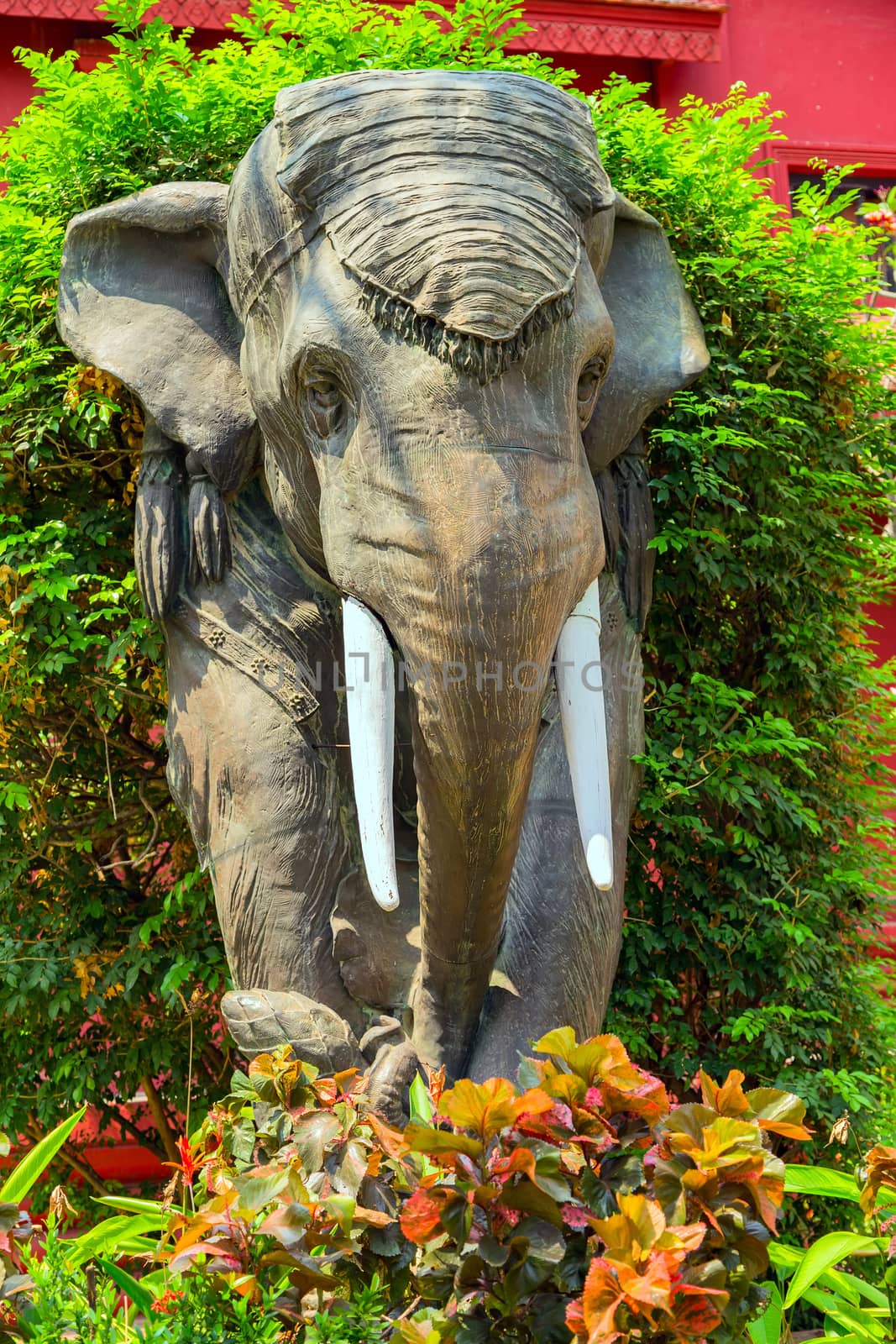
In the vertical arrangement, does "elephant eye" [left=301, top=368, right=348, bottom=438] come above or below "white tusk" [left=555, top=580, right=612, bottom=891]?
above

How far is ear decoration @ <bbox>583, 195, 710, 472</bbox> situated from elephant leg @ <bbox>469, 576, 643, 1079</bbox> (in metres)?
0.35

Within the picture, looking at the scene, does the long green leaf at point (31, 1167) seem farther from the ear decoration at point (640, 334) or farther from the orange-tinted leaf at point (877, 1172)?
the ear decoration at point (640, 334)

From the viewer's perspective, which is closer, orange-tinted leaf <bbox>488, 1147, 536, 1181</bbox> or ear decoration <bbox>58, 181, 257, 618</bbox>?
orange-tinted leaf <bbox>488, 1147, 536, 1181</bbox>

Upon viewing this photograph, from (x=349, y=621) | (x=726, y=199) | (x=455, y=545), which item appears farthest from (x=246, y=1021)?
(x=726, y=199)

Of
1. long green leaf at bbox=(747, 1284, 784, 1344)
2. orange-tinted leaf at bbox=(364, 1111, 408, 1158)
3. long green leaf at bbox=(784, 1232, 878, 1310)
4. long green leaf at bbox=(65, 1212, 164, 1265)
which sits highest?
orange-tinted leaf at bbox=(364, 1111, 408, 1158)

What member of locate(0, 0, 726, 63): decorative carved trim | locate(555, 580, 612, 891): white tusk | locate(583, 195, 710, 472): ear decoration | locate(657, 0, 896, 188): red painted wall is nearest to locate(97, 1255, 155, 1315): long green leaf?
locate(555, 580, 612, 891): white tusk

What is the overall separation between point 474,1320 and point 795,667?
173cm

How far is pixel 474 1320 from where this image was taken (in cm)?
142

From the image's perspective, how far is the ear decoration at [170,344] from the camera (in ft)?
7.22

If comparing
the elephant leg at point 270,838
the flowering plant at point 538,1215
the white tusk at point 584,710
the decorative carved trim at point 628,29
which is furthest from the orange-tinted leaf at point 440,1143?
the decorative carved trim at point 628,29

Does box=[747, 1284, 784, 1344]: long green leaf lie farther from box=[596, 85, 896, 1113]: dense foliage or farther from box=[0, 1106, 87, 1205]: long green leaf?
box=[0, 1106, 87, 1205]: long green leaf

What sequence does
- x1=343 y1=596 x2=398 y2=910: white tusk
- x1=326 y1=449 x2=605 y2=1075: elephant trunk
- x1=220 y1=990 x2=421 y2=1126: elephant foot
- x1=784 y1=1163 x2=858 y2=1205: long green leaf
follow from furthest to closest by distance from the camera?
x1=784 y1=1163 x2=858 y2=1205: long green leaf
x1=220 y1=990 x2=421 y2=1126: elephant foot
x1=343 y1=596 x2=398 y2=910: white tusk
x1=326 y1=449 x2=605 y2=1075: elephant trunk

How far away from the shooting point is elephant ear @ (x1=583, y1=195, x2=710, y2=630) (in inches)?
86.8

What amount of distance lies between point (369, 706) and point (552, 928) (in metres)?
0.47
